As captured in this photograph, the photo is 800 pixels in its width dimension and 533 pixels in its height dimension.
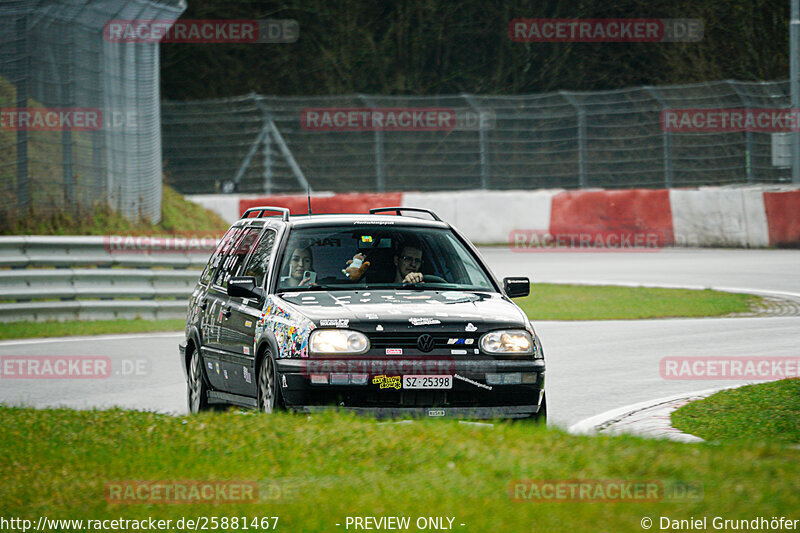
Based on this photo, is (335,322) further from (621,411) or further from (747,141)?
(747,141)

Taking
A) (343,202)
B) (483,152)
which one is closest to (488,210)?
(483,152)

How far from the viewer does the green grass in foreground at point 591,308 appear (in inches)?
654

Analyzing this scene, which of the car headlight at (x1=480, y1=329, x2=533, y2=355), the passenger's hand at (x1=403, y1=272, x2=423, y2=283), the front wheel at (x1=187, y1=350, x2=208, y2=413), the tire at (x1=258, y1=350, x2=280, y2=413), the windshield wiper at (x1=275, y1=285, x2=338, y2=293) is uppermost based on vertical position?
the passenger's hand at (x1=403, y1=272, x2=423, y2=283)

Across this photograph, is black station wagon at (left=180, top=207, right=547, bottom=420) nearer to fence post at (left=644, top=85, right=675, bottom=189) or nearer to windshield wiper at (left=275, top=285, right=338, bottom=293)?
windshield wiper at (left=275, top=285, right=338, bottom=293)

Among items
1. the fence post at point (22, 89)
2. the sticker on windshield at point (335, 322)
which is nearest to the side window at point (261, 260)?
the sticker on windshield at point (335, 322)

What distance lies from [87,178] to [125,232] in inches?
40.6

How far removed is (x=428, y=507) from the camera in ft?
18.3

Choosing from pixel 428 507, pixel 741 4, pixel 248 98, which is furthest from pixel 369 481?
pixel 741 4

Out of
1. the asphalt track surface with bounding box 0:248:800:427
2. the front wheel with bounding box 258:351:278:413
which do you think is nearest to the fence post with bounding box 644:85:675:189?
the asphalt track surface with bounding box 0:248:800:427

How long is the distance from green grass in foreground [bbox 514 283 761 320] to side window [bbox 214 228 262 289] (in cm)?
795

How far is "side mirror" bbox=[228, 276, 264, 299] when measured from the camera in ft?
28.9

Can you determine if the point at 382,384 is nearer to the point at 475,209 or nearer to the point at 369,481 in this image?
the point at 369,481

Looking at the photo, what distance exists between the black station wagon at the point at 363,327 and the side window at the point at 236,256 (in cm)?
2

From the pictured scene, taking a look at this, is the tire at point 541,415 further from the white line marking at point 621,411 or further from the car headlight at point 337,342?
the car headlight at point 337,342
